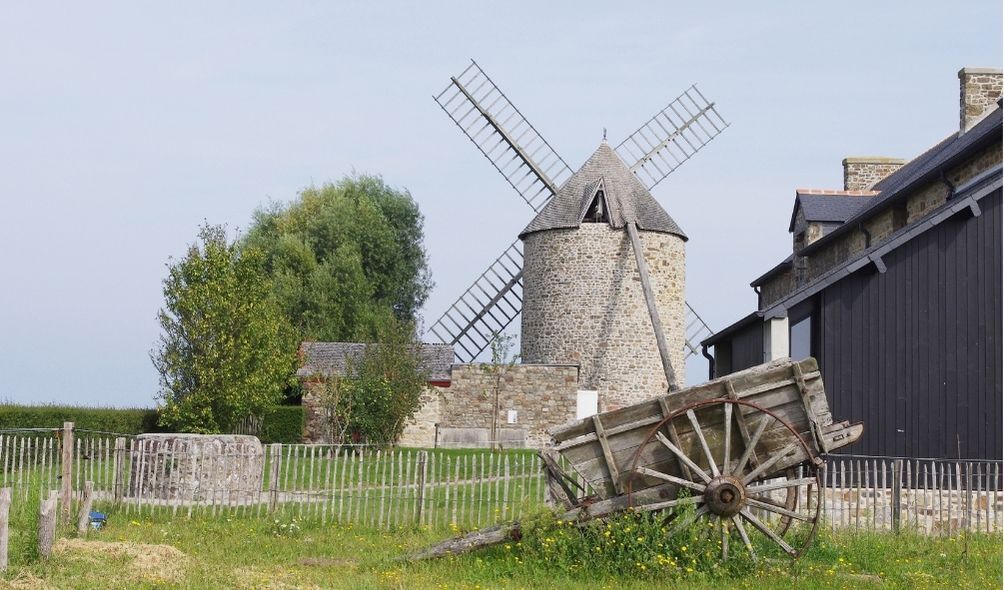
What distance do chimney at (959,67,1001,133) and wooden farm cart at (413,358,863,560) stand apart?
628 inches

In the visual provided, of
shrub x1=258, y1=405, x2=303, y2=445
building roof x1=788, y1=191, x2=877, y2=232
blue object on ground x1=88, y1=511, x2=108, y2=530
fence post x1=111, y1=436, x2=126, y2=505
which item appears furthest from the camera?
shrub x1=258, y1=405, x2=303, y2=445

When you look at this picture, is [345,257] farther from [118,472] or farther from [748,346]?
[118,472]

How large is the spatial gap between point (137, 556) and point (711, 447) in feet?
19.2


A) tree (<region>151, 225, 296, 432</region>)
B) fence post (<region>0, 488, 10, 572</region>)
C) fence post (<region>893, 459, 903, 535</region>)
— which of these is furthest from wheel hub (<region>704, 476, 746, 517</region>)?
tree (<region>151, 225, 296, 432</region>)

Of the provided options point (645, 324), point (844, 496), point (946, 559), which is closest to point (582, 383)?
point (645, 324)

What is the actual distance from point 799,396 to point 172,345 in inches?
839

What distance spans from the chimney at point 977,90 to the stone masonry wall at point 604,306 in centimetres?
1016

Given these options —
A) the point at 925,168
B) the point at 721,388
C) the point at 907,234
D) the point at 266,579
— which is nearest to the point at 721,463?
the point at 721,388

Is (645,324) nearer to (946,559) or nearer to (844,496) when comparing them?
(844,496)

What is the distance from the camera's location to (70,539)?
43.9 ft

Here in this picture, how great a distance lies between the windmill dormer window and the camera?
33.6 meters

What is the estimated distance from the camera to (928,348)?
58.4 feet

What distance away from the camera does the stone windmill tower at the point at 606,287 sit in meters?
33.2

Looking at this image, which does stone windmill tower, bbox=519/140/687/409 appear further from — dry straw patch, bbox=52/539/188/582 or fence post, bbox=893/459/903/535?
dry straw patch, bbox=52/539/188/582
